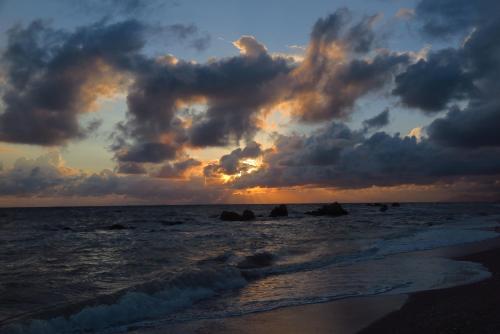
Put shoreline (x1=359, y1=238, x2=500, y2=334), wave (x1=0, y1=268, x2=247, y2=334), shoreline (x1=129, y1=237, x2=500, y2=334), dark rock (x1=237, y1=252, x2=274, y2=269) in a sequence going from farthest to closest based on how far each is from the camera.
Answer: dark rock (x1=237, y1=252, x2=274, y2=269) → wave (x1=0, y1=268, x2=247, y2=334) → shoreline (x1=129, y1=237, x2=500, y2=334) → shoreline (x1=359, y1=238, x2=500, y2=334)

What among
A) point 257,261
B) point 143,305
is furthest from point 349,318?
point 257,261

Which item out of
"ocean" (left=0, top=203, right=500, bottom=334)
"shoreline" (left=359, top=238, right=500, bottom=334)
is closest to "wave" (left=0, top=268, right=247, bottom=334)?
"ocean" (left=0, top=203, right=500, bottom=334)

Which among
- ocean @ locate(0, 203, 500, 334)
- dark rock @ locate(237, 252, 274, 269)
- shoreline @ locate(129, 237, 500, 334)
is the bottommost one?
dark rock @ locate(237, 252, 274, 269)

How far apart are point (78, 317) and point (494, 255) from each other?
20568 millimetres

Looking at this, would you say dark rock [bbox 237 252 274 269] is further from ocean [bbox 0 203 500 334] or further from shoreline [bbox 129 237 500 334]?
shoreline [bbox 129 237 500 334]

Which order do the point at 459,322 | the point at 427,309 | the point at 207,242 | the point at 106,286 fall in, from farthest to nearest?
the point at 207,242 < the point at 106,286 < the point at 427,309 < the point at 459,322

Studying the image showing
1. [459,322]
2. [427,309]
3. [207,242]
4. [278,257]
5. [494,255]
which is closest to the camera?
[459,322]

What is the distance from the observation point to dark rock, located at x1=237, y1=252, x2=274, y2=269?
21188 mm

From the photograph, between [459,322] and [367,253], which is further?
[367,253]

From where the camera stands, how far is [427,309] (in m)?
10.7

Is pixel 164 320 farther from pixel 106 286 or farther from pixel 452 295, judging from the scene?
pixel 452 295

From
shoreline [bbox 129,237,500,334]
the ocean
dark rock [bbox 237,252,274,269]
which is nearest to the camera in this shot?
shoreline [bbox 129,237,500,334]

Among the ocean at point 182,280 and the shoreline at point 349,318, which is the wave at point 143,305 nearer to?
Answer: the ocean at point 182,280

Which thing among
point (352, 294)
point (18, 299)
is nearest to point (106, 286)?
point (18, 299)
